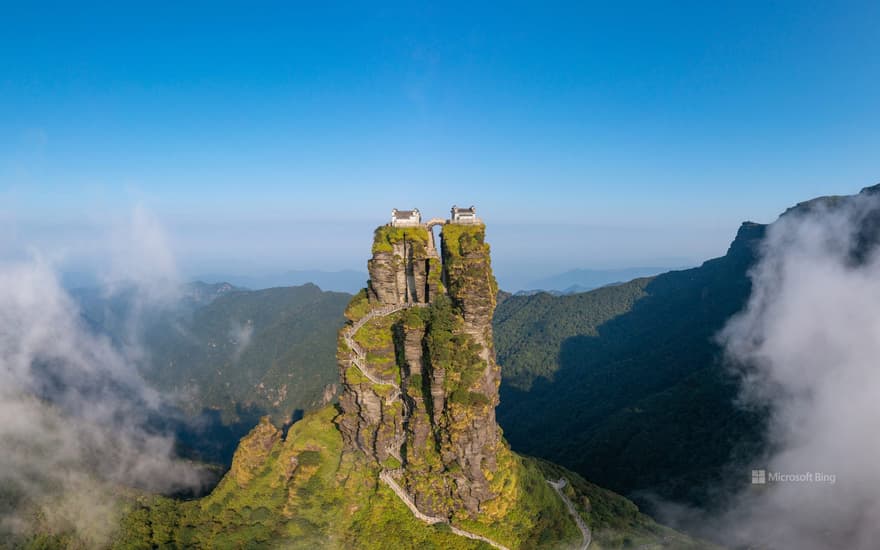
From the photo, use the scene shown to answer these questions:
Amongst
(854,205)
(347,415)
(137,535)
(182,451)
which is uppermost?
(854,205)

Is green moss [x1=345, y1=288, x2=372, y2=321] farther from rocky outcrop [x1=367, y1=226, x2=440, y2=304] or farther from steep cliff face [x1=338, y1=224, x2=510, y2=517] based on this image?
rocky outcrop [x1=367, y1=226, x2=440, y2=304]

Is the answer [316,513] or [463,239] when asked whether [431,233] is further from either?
[316,513]

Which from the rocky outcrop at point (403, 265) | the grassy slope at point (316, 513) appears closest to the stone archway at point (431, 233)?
the rocky outcrop at point (403, 265)

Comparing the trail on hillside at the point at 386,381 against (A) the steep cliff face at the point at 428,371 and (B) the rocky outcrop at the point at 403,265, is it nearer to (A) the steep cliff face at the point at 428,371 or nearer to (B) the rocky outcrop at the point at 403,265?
(A) the steep cliff face at the point at 428,371

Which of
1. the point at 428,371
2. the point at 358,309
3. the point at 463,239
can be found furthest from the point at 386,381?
the point at 463,239

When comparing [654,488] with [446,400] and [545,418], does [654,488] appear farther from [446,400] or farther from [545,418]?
[446,400]

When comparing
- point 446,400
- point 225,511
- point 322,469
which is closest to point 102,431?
point 225,511
